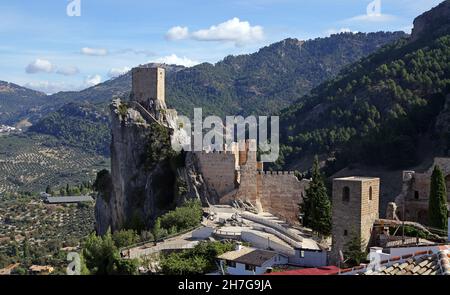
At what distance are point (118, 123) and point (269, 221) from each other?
15856 millimetres

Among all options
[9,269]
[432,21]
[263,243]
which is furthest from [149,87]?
[432,21]

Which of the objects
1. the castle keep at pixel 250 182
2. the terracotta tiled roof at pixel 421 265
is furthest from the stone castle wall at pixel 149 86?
the terracotta tiled roof at pixel 421 265

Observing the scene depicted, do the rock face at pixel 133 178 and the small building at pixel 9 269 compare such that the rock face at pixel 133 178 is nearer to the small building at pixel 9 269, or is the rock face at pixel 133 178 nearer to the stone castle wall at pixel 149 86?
the stone castle wall at pixel 149 86

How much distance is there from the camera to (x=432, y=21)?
103 metres

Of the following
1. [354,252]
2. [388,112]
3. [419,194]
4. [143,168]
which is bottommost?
[354,252]

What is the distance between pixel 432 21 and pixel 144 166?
7607 centimetres

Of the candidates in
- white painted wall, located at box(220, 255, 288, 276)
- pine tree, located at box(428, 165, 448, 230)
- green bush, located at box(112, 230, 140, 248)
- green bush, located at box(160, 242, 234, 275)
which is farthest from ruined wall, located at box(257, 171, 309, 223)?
white painted wall, located at box(220, 255, 288, 276)

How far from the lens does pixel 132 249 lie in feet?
99.0

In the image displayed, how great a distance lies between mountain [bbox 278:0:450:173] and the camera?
199ft

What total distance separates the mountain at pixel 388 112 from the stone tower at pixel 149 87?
2627cm

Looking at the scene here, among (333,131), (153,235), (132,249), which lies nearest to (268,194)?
(153,235)

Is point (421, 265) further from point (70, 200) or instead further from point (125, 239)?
point (70, 200)

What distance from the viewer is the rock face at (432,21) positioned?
325 ft

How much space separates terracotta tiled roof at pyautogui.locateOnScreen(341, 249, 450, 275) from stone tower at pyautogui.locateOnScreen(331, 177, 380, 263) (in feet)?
34.9
